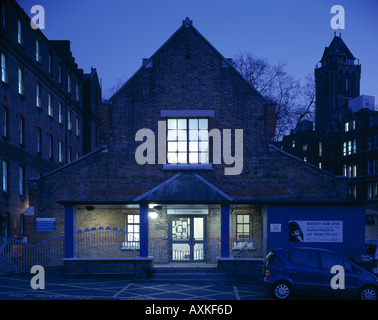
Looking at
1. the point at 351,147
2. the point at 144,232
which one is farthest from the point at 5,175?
the point at 351,147

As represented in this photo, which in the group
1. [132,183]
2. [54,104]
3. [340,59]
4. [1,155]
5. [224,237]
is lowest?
[224,237]

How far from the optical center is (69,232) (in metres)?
17.9

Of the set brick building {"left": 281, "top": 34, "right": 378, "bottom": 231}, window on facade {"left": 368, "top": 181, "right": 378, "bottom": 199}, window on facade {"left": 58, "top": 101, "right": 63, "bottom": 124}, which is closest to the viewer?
window on facade {"left": 58, "top": 101, "right": 63, "bottom": 124}

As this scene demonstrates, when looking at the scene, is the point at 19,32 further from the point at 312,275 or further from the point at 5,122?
the point at 312,275

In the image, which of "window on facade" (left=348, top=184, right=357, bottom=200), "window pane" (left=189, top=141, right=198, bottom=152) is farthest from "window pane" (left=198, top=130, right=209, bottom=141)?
"window on facade" (left=348, top=184, right=357, bottom=200)

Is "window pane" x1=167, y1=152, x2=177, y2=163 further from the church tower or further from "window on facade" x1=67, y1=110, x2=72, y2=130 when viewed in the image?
the church tower

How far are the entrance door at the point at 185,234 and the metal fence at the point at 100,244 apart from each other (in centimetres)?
204

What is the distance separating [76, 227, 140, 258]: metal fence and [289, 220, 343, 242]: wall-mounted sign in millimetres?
6890

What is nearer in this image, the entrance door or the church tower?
the entrance door

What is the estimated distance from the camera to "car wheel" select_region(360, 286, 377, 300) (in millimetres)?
13109

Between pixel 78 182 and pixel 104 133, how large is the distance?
2.69 m

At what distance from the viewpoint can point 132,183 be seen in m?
20.3
